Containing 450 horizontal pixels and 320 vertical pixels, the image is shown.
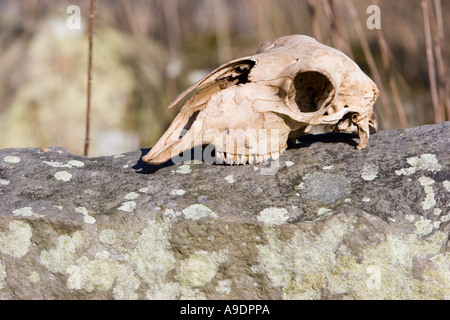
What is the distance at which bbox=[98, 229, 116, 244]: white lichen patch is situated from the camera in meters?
2.04

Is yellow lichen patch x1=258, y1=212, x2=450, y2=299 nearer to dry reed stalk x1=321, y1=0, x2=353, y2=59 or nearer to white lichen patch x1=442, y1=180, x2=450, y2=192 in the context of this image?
white lichen patch x1=442, y1=180, x2=450, y2=192

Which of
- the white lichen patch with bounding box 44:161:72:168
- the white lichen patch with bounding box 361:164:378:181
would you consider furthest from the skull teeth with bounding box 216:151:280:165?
the white lichen patch with bounding box 44:161:72:168

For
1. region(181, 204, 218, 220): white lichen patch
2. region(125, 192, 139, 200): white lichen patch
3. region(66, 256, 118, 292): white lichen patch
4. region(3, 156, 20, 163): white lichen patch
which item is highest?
region(3, 156, 20, 163): white lichen patch

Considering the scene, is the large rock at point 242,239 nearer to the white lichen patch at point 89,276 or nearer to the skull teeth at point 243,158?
the white lichen patch at point 89,276

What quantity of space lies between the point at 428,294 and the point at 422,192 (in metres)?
0.41

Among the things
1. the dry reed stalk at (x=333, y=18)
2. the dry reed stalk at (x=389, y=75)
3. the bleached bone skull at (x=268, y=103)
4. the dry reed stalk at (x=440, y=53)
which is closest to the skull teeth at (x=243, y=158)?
the bleached bone skull at (x=268, y=103)

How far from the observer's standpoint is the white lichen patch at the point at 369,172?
2.19 metres

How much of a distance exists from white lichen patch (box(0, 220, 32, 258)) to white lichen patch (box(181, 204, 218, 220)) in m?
0.62

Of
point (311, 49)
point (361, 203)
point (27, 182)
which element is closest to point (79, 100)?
point (27, 182)

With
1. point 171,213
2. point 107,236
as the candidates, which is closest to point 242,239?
point 171,213

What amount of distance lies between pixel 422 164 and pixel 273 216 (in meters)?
0.71

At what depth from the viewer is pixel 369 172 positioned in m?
2.23

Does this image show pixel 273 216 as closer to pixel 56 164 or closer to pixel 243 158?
pixel 243 158

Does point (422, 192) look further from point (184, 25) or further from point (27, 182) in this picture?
point (184, 25)
